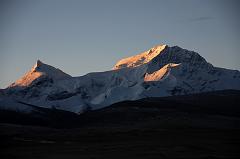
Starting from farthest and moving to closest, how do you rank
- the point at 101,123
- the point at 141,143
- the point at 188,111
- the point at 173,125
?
the point at 188,111 < the point at 101,123 < the point at 173,125 < the point at 141,143

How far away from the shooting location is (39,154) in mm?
75500

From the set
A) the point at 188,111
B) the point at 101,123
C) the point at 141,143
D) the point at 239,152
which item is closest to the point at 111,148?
the point at 141,143

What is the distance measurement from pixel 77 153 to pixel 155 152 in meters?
9.59

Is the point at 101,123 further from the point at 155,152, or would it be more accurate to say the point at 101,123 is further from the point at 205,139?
the point at 155,152

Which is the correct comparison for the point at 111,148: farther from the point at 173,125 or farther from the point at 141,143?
the point at 173,125

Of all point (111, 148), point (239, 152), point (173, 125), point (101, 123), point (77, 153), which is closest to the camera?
point (239, 152)

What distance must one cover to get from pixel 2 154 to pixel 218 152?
2649cm

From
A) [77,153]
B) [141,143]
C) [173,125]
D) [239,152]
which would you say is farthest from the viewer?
[173,125]

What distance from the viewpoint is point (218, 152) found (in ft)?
235

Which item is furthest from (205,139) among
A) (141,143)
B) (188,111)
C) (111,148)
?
(188,111)

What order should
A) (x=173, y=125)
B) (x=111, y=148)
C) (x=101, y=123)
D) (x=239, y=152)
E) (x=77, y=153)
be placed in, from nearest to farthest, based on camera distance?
(x=239, y=152)
(x=77, y=153)
(x=111, y=148)
(x=173, y=125)
(x=101, y=123)

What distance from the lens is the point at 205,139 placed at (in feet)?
301

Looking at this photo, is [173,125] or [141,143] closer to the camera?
[141,143]

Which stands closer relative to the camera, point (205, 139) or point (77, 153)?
point (77, 153)
